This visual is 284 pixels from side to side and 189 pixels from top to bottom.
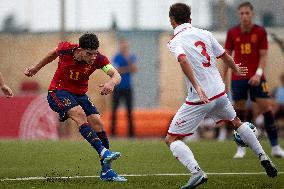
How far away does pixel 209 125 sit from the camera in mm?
25312

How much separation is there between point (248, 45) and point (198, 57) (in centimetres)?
563

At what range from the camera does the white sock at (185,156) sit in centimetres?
1112

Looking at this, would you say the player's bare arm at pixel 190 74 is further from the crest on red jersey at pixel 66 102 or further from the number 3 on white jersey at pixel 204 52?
the crest on red jersey at pixel 66 102

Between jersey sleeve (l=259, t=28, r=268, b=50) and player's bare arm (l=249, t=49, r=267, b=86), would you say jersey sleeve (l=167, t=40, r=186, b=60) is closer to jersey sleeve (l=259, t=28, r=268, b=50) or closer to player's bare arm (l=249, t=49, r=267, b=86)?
player's bare arm (l=249, t=49, r=267, b=86)

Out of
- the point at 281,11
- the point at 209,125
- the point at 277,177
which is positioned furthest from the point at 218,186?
the point at 281,11

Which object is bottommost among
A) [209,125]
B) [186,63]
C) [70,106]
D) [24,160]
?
[209,125]

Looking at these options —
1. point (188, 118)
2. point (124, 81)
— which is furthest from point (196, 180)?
point (124, 81)

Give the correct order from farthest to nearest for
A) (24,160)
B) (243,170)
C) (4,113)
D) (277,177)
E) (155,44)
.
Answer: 1. (155,44)
2. (4,113)
3. (24,160)
4. (243,170)
5. (277,177)

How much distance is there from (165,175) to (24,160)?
3.33 m

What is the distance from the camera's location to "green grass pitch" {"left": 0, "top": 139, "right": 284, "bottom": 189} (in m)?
12.1

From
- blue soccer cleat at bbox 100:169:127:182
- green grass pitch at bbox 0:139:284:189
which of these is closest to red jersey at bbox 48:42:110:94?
green grass pitch at bbox 0:139:284:189

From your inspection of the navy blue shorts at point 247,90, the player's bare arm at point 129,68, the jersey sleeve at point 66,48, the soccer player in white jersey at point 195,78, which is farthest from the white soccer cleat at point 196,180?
the player's bare arm at point 129,68

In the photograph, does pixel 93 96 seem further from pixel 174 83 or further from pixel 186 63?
pixel 186 63

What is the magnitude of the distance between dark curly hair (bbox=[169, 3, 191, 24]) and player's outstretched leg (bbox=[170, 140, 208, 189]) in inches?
55.3
